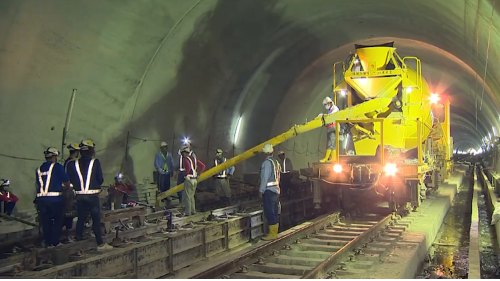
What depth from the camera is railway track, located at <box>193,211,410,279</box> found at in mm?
5637

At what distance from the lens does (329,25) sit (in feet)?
44.2

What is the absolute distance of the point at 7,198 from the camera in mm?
7656

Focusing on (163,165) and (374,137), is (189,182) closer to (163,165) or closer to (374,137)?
(163,165)

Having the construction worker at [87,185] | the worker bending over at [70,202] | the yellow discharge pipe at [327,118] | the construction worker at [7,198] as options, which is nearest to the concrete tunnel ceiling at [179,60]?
the construction worker at [7,198]

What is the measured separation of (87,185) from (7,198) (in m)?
2.04

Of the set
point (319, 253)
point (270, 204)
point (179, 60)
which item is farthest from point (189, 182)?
point (319, 253)

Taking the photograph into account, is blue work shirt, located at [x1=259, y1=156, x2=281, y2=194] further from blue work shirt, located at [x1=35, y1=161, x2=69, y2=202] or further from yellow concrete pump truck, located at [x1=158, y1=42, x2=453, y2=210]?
blue work shirt, located at [x1=35, y1=161, x2=69, y2=202]

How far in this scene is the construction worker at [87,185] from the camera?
6.52m

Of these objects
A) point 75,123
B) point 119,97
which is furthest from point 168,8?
point 75,123

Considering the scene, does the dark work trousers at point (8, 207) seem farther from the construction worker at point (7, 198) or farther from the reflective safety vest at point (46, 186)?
the reflective safety vest at point (46, 186)

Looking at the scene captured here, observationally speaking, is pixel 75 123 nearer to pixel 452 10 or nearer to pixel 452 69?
pixel 452 10

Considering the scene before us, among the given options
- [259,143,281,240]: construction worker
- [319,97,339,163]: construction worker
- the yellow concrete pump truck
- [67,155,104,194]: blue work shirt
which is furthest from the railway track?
[67,155,104,194]: blue work shirt

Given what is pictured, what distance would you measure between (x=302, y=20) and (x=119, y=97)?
551cm

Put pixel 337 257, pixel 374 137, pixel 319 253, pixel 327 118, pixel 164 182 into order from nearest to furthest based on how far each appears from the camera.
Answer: pixel 337 257
pixel 319 253
pixel 327 118
pixel 374 137
pixel 164 182
